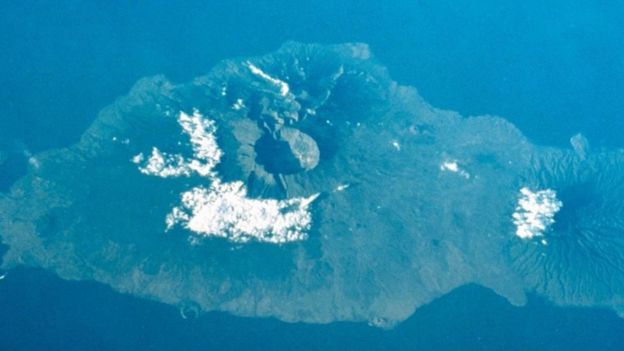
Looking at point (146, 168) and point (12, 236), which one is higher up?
point (146, 168)

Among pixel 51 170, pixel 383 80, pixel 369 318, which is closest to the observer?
pixel 369 318

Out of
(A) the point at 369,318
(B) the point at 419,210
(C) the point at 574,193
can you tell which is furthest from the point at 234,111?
(C) the point at 574,193

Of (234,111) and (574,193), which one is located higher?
(234,111)

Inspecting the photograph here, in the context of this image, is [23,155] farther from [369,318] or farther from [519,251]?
[519,251]

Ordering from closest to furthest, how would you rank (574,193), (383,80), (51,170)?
1. (51,170)
2. (574,193)
3. (383,80)

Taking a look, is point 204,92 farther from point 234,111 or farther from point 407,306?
point 407,306

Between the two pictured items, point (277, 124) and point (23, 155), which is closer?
point (23, 155)

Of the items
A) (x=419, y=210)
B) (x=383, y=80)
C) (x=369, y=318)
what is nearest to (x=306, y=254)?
(x=369, y=318)

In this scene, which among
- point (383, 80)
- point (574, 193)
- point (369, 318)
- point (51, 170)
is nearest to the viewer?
point (369, 318)

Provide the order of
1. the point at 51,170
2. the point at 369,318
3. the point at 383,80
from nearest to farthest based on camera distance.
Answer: the point at 369,318 → the point at 51,170 → the point at 383,80

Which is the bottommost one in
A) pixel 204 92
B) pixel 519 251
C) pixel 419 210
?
pixel 519 251
